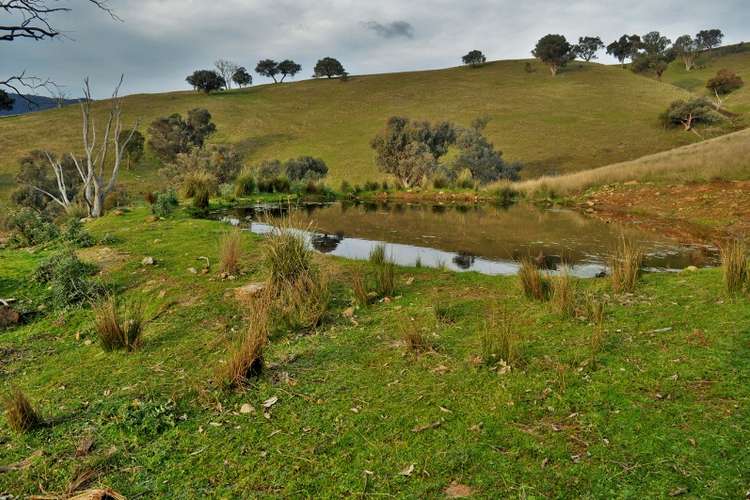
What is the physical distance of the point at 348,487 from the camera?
295 centimetres

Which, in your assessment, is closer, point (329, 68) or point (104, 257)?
point (104, 257)

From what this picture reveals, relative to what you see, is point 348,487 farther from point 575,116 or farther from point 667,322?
point 575,116

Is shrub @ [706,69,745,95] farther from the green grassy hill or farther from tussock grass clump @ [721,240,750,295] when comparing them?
tussock grass clump @ [721,240,750,295]

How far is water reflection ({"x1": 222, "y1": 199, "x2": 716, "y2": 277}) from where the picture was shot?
9.48m

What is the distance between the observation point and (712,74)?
7400 cm

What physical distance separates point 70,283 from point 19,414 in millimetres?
3950

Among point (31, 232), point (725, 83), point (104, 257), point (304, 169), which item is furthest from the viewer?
point (725, 83)

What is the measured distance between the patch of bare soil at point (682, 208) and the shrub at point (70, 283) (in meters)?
12.7

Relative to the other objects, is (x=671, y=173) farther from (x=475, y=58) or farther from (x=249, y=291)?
(x=475, y=58)

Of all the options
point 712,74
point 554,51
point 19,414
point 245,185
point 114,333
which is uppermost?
point 554,51

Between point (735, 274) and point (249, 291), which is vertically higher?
point (735, 274)

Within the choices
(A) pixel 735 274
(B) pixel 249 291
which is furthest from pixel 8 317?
(A) pixel 735 274

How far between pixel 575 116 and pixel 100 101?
2647 inches

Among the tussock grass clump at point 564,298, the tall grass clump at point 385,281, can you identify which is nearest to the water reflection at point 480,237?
the tall grass clump at point 385,281
